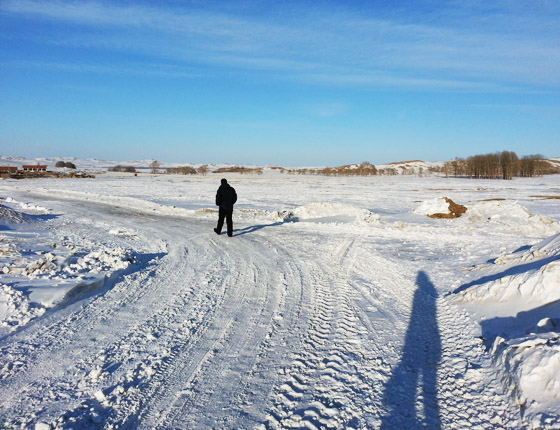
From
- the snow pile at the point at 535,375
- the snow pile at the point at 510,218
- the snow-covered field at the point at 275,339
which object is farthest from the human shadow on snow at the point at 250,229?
the snow pile at the point at 535,375

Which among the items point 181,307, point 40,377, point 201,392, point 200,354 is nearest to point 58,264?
point 181,307

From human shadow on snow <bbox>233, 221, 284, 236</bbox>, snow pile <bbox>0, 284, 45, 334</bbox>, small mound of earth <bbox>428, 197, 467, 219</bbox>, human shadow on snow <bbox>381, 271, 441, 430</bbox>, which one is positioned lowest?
human shadow on snow <bbox>381, 271, 441, 430</bbox>

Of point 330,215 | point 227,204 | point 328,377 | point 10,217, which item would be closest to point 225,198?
point 227,204

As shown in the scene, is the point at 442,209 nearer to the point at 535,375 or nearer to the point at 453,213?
the point at 453,213

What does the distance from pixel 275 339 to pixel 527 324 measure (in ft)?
11.1

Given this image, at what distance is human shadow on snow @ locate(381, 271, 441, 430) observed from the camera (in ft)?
11.1

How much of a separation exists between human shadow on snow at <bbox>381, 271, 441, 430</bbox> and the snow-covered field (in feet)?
0.06

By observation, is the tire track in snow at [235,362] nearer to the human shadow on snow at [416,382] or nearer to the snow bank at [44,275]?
the human shadow on snow at [416,382]

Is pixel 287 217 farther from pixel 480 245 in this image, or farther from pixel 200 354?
pixel 200 354

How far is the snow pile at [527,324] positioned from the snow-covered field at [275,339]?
20 millimetres

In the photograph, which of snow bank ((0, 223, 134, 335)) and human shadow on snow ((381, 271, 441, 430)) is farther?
snow bank ((0, 223, 134, 335))

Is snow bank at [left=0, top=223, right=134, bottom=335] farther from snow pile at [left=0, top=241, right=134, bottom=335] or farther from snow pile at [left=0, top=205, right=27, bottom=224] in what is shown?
snow pile at [left=0, top=205, right=27, bottom=224]

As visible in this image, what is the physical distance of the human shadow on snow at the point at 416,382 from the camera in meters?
3.38

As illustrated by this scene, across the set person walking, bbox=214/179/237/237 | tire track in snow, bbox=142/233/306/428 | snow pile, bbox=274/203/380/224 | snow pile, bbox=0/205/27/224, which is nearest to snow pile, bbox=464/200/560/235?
snow pile, bbox=274/203/380/224
